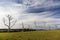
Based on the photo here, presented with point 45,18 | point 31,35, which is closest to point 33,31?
point 31,35

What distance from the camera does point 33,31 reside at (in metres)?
4.58

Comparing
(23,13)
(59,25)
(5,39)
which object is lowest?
(5,39)

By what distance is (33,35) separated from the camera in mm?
4512

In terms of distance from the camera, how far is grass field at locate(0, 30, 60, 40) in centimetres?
446

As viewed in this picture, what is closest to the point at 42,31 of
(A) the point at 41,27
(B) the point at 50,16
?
(A) the point at 41,27

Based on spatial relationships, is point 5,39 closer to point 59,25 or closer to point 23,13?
point 23,13

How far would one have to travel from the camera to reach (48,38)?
176 inches

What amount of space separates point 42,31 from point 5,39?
878 mm

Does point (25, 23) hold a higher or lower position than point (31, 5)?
lower

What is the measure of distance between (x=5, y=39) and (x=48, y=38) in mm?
982

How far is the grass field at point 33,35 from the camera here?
4.46 metres

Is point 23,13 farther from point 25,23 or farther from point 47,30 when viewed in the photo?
point 47,30

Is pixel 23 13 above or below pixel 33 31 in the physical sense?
above

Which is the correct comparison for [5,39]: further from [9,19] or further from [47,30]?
[47,30]
